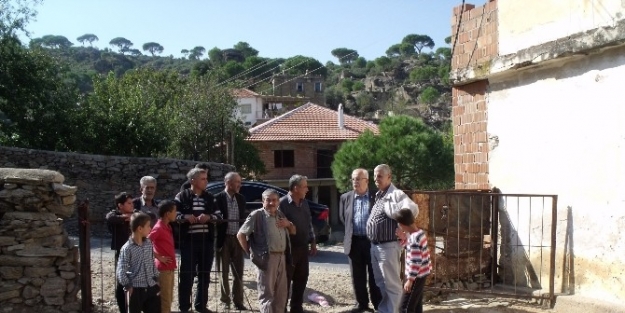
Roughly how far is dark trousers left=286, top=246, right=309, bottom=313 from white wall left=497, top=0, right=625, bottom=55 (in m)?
3.45

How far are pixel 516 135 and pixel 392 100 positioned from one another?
6574 cm

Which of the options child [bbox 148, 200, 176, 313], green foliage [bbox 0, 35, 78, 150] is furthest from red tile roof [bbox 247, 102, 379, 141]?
child [bbox 148, 200, 176, 313]

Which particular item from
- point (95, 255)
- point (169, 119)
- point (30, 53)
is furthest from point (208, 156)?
point (95, 255)

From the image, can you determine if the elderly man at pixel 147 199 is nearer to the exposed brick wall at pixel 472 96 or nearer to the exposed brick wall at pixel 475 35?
the exposed brick wall at pixel 472 96

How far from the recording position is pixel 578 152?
7.42m

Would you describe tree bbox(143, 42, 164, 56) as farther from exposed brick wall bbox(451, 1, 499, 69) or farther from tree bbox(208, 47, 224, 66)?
exposed brick wall bbox(451, 1, 499, 69)

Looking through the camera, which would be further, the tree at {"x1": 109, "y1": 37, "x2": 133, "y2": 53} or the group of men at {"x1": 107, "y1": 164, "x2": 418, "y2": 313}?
the tree at {"x1": 109, "y1": 37, "x2": 133, "y2": 53}

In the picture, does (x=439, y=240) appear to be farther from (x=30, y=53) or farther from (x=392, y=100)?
(x=392, y=100)

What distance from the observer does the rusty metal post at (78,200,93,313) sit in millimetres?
7320

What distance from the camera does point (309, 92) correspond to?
7244 centimetres

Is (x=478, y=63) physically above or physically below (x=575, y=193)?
above

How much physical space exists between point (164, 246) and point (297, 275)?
1.55 m

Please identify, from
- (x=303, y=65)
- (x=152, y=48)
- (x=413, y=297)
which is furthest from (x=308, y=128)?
(x=152, y=48)

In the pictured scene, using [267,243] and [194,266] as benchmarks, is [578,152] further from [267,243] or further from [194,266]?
[194,266]
